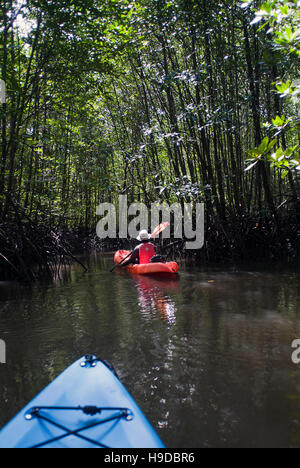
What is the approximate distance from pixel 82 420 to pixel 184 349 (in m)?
1.67

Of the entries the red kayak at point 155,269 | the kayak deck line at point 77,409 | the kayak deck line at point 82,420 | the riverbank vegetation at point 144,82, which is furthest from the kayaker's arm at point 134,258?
the kayak deck line at point 77,409

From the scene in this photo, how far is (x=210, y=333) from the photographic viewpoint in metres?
3.64

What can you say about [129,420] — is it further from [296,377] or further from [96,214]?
[96,214]

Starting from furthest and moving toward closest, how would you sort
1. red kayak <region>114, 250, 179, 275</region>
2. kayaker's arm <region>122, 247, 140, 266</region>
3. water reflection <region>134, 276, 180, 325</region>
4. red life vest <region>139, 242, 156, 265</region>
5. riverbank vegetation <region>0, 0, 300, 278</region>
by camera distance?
kayaker's arm <region>122, 247, 140, 266</region>, red life vest <region>139, 242, 156, 265</region>, red kayak <region>114, 250, 179, 275</region>, riverbank vegetation <region>0, 0, 300, 278</region>, water reflection <region>134, 276, 180, 325</region>

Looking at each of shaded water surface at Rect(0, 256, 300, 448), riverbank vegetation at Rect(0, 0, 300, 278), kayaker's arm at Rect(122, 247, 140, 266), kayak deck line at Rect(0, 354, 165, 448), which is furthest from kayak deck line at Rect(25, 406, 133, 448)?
kayaker's arm at Rect(122, 247, 140, 266)

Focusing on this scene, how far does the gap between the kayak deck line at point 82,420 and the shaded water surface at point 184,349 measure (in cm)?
38

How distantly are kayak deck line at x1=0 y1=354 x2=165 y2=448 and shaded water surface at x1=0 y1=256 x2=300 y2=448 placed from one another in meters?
0.38

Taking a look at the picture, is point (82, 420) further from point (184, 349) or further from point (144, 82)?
point (144, 82)

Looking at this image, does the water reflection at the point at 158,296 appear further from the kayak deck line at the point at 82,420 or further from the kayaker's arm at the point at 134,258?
the kayak deck line at the point at 82,420

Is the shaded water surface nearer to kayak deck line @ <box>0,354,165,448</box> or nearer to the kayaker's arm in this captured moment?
kayak deck line @ <box>0,354,165,448</box>

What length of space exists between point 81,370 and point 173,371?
881mm

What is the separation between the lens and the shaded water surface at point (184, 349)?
211 centimetres

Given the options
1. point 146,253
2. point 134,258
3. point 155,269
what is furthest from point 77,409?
point 134,258

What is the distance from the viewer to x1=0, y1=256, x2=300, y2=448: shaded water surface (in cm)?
211
